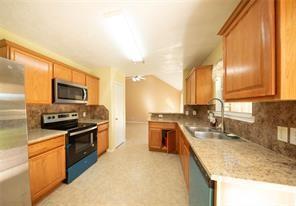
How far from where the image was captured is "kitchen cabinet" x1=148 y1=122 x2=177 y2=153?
3.53 metres

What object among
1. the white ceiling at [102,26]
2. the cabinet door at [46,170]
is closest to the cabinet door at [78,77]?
the white ceiling at [102,26]

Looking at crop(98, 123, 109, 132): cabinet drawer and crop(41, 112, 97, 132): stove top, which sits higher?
crop(41, 112, 97, 132): stove top

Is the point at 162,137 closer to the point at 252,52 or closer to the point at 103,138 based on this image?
the point at 103,138

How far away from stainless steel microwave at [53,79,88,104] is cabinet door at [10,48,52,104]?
10 cm

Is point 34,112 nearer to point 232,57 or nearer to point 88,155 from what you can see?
point 88,155

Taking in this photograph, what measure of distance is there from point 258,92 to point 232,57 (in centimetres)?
52

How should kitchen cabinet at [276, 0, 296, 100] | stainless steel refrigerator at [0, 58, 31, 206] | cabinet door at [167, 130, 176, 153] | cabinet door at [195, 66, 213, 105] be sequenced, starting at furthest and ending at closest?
cabinet door at [167, 130, 176, 153] → cabinet door at [195, 66, 213, 105] → stainless steel refrigerator at [0, 58, 31, 206] → kitchen cabinet at [276, 0, 296, 100]

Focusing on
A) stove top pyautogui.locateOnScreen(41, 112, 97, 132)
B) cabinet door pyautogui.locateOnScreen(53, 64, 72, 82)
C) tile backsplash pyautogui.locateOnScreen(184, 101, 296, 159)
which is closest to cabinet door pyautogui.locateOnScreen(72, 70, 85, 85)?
cabinet door pyautogui.locateOnScreen(53, 64, 72, 82)

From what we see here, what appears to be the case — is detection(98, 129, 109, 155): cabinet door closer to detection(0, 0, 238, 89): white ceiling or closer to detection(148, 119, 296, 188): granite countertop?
detection(0, 0, 238, 89): white ceiling

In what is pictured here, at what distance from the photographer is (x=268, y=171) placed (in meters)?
0.86

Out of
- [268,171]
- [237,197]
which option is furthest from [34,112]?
[268,171]

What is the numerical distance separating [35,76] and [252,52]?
2618 millimetres

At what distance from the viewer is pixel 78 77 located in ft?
9.73

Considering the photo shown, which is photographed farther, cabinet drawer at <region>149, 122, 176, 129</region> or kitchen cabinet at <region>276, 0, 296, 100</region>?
cabinet drawer at <region>149, 122, 176, 129</region>
